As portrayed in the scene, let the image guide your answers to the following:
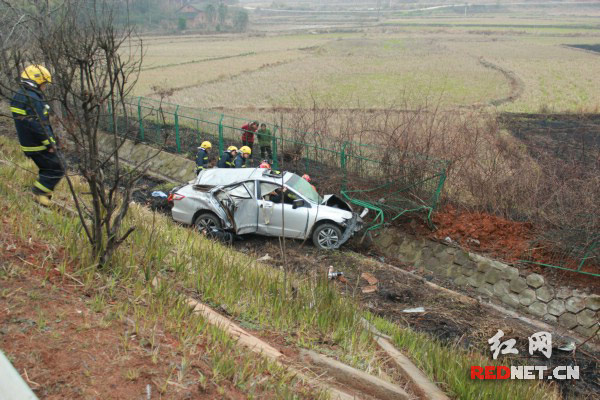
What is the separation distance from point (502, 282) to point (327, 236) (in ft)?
12.1

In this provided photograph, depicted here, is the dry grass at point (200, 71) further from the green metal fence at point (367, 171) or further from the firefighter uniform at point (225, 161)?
the firefighter uniform at point (225, 161)

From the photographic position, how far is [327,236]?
34.8ft

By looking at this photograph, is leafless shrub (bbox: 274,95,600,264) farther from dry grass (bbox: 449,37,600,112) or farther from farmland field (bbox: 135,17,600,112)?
dry grass (bbox: 449,37,600,112)

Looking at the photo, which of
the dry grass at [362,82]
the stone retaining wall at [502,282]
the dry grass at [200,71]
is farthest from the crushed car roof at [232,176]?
the dry grass at [200,71]

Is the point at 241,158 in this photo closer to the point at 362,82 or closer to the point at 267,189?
the point at 267,189

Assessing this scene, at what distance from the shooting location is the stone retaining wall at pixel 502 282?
8.76 metres

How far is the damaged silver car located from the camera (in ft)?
34.6

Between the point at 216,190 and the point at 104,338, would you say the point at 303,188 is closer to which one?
the point at 216,190

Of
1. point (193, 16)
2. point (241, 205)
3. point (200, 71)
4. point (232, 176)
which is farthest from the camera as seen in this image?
point (193, 16)

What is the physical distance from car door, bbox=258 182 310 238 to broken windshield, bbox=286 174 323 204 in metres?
0.19

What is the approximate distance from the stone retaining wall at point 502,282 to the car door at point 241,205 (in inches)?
124

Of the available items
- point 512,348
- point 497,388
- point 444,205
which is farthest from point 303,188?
point 497,388

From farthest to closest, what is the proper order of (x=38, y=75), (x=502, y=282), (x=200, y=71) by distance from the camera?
1. (x=200, y=71)
2. (x=502, y=282)
3. (x=38, y=75)

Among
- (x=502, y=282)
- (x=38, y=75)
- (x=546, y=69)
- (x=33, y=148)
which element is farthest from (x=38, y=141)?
(x=546, y=69)
